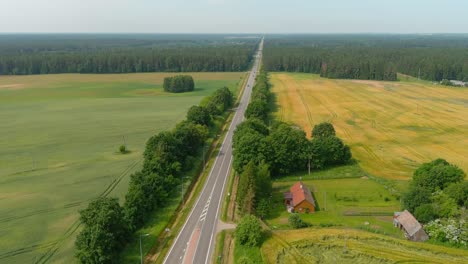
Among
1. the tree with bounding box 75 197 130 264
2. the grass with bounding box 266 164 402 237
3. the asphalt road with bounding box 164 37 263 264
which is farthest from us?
the grass with bounding box 266 164 402 237

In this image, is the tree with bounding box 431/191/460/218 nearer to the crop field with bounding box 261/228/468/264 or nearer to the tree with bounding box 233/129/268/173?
the crop field with bounding box 261/228/468/264

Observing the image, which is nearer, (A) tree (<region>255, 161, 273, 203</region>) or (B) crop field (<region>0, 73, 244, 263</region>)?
(B) crop field (<region>0, 73, 244, 263</region>)

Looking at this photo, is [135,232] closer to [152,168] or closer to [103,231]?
[103,231]

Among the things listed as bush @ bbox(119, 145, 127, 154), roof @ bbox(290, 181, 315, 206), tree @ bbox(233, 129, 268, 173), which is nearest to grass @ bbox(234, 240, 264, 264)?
roof @ bbox(290, 181, 315, 206)

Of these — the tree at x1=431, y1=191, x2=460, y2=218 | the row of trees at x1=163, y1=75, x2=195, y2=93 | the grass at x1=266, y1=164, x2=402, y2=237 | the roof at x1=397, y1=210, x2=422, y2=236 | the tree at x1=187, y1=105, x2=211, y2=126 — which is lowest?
the grass at x1=266, y1=164, x2=402, y2=237

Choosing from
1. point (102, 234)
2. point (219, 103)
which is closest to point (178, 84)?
point (219, 103)

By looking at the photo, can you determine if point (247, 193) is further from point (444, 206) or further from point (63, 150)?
point (63, 150)
